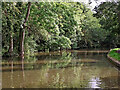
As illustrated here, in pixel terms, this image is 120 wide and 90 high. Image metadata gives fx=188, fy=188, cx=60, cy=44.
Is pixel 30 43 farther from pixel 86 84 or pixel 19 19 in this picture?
pixel 86 84

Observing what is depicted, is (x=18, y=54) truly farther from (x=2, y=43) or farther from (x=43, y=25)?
(x=43, y=25)

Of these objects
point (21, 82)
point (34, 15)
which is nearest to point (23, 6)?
point (34, 15)

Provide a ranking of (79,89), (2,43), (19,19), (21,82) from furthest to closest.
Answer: (2,43) → (19,19) → (21,82) → (79,89)

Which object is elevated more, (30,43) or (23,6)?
(23,6)

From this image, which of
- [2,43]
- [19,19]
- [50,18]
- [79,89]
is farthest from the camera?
[2,43]

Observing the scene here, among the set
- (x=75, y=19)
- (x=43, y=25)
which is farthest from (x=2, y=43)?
(x=75, y=19)

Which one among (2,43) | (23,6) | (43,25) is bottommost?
(2,43)

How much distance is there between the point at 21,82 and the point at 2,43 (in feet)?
46.5

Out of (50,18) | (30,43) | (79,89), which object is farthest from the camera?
(30,43)

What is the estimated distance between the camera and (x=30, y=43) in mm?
26062

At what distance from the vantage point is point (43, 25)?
19.6 meters

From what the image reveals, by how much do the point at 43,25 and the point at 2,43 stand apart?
561cm

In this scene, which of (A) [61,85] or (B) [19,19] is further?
A: (B) [19,19]

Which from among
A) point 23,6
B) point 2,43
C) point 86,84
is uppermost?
point 23,6
